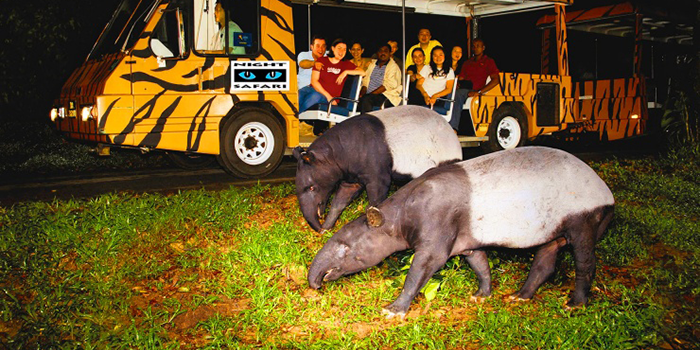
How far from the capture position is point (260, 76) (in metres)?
8.23

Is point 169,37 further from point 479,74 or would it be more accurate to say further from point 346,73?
point 479,74

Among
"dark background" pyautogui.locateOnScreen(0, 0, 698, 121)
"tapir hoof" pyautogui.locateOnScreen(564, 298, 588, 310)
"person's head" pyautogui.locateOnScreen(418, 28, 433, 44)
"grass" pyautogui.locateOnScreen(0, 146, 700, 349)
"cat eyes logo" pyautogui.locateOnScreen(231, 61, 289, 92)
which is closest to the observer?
"grass" pyautogui.locateOnScreen(0, 146, 700, 349)

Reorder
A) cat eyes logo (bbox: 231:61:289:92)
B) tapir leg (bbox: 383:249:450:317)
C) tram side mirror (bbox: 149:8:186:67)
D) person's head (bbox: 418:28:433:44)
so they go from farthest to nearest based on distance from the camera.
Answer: person's head (bbox: 418:28:433:44), cat eyes logo (bbox: 231:61:289:92), tram side mirror (bbox: 149:8:186:67), tapir leg (bbox: 383:249:450:317)

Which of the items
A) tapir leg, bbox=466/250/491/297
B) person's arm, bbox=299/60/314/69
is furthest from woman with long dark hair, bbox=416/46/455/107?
tapir leg, bbox=466/250/491/297

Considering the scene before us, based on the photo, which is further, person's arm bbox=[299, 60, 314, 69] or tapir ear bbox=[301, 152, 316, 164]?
person's arm bbox=[299, 60, 314, 69]

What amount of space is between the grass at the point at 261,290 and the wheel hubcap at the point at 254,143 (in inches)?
77.9

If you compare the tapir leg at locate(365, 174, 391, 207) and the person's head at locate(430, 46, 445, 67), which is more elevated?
the person's head at locate(430, 46, 445, 67)

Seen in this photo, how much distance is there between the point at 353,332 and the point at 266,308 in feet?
2.23

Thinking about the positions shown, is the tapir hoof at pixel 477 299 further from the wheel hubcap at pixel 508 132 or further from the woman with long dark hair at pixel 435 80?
the wheel hubcap at pixel 508 132

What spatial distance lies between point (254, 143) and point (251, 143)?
48 millimetres

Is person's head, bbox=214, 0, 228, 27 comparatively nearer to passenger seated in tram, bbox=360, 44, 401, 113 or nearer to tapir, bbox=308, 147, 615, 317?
passenger seated in tram, bbox=360, 44, 401, 113

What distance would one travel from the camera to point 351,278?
482 centimetres

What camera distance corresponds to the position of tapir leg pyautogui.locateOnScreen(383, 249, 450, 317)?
4031 mm

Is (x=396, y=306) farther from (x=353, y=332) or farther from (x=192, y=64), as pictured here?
(x=192, y=64)
